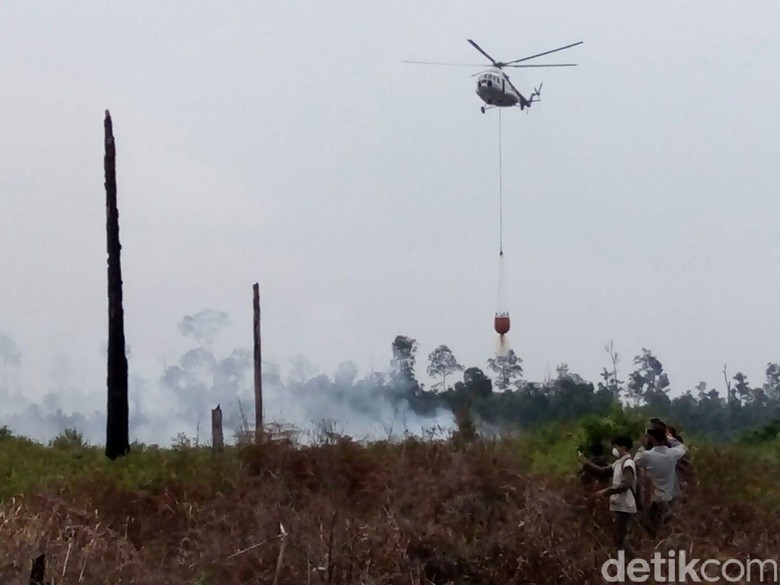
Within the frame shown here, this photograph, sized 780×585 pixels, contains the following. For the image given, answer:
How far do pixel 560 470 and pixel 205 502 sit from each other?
5528 millimetres

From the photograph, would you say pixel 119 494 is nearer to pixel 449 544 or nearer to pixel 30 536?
pixel 30 536

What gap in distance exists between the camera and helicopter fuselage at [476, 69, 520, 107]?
24.5 metres

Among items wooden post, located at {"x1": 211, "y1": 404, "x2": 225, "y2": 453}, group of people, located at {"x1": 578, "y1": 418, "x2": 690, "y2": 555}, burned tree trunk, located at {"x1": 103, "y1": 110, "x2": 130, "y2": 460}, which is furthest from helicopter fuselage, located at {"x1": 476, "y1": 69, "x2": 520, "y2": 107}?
group of people, located at {"x1": 578, "y1": 418, "x2": 690, "y2": 555}

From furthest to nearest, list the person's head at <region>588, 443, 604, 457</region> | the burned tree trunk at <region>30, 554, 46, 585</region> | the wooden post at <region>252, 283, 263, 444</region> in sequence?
1. the wooden post at <region>252, 283, 263, 444</region>
2. the person's head at <region>588, 443, 604, 457</region>
3. the burned tree trunk at <region>30, 554, 46, 585</region>

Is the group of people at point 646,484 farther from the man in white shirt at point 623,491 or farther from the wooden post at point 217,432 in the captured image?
the wooden post at point 217,432

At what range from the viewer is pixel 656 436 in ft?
36.8

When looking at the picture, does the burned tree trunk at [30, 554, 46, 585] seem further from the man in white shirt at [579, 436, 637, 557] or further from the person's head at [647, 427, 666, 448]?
the person's head at [647, 427, 666, 448]

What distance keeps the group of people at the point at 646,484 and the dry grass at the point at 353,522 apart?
32cm

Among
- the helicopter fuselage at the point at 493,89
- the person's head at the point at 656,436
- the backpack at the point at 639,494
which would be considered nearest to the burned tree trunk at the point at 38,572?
the backpack at the point at 639,494

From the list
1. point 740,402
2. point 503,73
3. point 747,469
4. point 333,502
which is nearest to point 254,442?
point 333,502

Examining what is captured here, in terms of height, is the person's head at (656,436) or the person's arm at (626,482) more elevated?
the person's head at (656,436)

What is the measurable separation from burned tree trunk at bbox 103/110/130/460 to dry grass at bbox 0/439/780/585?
3.59 m

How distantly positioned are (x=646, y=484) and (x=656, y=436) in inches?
21.8

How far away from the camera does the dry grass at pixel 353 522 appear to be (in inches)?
408
